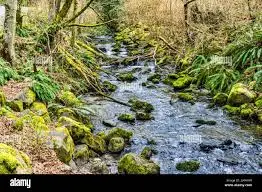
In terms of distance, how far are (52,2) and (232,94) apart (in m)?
4.29

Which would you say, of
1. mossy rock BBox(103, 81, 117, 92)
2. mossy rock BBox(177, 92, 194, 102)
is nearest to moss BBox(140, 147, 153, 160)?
mossy rock BBox(177, 92, 194, 102)

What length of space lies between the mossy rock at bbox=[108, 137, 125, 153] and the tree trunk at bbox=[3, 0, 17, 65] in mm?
2473

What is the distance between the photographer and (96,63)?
10289 millimetres

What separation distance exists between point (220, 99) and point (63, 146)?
4.00 meters

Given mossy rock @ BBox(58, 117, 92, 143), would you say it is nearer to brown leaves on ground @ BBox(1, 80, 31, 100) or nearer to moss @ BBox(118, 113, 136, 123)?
brown leaves on ground @ BBox(1, 80, 31, 100)

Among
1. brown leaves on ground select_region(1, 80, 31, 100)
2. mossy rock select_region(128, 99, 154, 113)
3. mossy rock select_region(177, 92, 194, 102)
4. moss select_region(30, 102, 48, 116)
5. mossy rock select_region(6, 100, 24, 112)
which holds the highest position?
brown leaves on ground select_region(1, 80, 31, 100)

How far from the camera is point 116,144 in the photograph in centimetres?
533

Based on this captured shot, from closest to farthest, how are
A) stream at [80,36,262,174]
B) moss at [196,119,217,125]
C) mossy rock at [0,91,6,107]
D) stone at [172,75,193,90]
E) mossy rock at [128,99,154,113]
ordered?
stream at [80,36,262,174]
mossy rock at [0,91,6,107]
moss at [196,119,217,125]
mossy rock at [128,99,154,113]
stone at [172,75,193,90]

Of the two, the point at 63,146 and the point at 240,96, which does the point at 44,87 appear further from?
the point at 240,96

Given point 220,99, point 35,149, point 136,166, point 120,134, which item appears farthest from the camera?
point 220,99

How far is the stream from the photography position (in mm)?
4758

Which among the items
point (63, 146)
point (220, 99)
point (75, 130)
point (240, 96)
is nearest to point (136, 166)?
point (63, 146)

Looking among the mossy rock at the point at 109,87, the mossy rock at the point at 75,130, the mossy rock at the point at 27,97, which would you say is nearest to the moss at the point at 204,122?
the mossy rock at the point at 75,130

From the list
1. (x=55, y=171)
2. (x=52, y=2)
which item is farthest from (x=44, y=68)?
(x=55, y=171)
